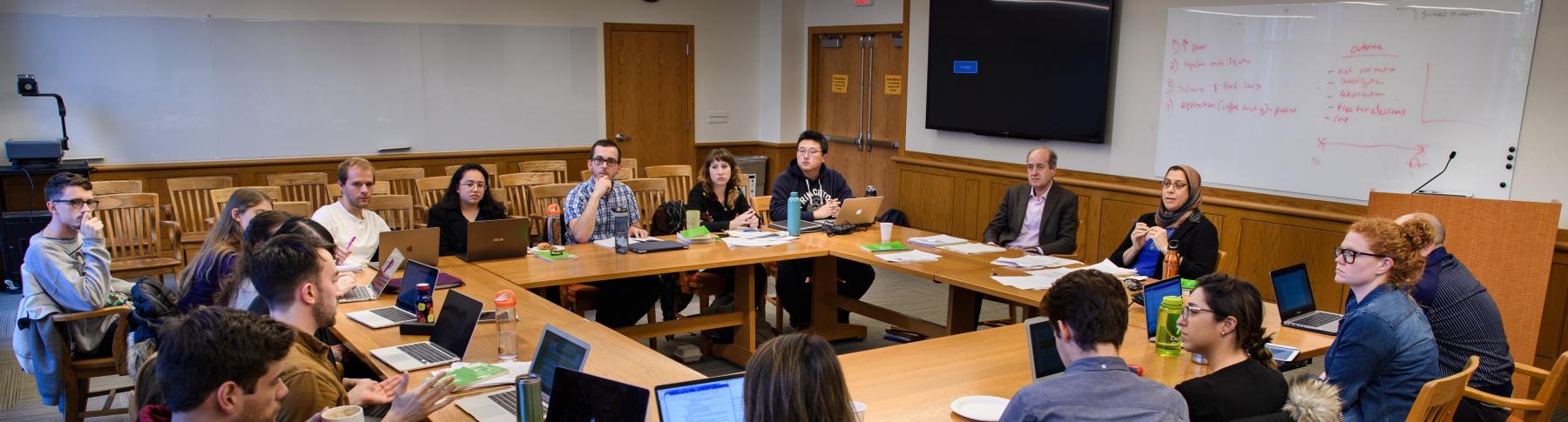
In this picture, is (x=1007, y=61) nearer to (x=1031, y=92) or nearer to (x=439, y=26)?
(x=1031, y=92)

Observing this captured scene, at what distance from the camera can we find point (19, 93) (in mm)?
7031

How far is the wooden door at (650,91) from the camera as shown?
30.6 feet

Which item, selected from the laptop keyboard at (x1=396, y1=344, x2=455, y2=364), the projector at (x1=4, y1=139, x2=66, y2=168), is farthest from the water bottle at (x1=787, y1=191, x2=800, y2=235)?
the projector at (x1=4, y1=139, x2=66, y2=168)

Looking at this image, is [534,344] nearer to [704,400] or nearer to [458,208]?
[704,400]

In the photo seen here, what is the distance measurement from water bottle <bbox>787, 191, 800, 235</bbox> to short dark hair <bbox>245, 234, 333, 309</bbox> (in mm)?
2970

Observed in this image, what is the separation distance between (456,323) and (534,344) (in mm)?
251

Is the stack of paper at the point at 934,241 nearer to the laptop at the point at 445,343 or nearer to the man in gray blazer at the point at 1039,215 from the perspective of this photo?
the man in gray blazer at the point at 1039,215

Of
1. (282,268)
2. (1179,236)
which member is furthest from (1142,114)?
(282,268)

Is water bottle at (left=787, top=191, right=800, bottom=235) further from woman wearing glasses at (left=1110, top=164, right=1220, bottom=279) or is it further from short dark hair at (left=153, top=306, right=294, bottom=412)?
short dark hair at (left=153, top=306, right=294, bottom=412)

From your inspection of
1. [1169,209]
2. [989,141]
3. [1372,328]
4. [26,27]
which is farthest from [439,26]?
[1372,328]

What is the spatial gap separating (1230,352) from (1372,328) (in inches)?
19.2

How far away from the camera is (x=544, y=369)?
265 cm

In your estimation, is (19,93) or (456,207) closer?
(456,207)

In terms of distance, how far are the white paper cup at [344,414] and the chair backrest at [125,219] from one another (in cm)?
474
